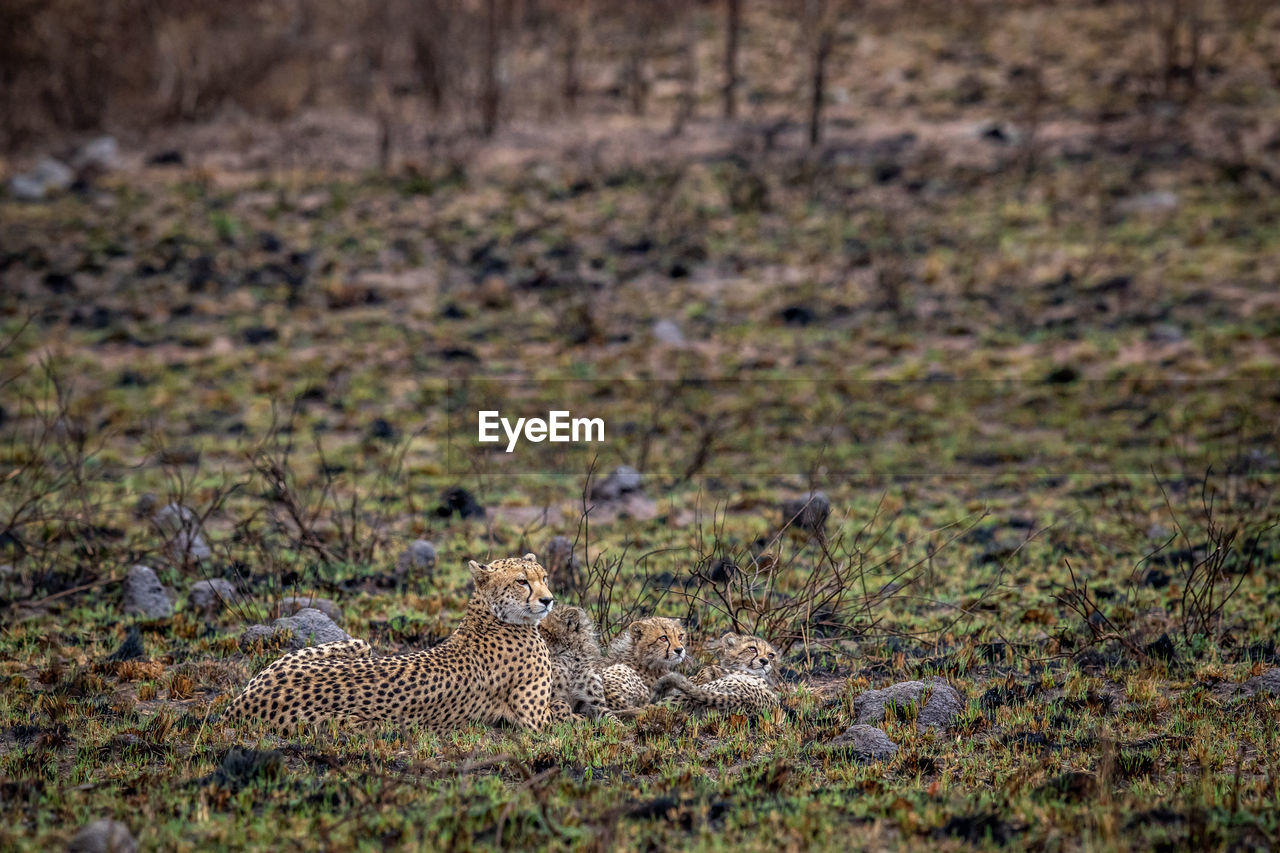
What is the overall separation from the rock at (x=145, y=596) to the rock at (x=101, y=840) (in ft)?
11.5

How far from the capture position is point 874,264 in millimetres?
20047

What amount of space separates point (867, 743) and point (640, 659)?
4.78 feet

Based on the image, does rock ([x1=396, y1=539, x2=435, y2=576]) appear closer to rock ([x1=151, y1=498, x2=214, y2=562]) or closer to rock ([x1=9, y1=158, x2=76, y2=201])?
rock ([x1=151, y1=498, x2=214, y2=562])

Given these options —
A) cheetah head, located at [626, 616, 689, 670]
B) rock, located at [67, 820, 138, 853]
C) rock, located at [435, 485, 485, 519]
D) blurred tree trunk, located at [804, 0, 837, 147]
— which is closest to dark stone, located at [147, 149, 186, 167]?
blurred tree trunk, located at [804, 0, 837, 147]

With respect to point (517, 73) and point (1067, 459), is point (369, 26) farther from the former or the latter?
point (1067, 459)

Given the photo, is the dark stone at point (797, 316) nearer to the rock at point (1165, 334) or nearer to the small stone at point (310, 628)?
the rock at point (1165, 334)

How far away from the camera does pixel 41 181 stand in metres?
24.3

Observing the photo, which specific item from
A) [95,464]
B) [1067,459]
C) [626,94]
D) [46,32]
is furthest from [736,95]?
[95,464]

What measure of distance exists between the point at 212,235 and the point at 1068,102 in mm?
17330

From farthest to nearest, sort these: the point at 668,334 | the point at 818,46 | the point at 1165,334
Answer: the point at 818,46, the point at 668,334, the point at 1165,334

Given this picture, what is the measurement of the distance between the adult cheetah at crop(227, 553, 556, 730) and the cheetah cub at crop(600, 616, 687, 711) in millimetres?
357

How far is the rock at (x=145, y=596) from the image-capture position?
7.82 metres

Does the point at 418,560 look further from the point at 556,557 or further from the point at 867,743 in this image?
the point at 867,743

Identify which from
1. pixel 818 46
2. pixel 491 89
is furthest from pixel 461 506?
pixel 818 46
